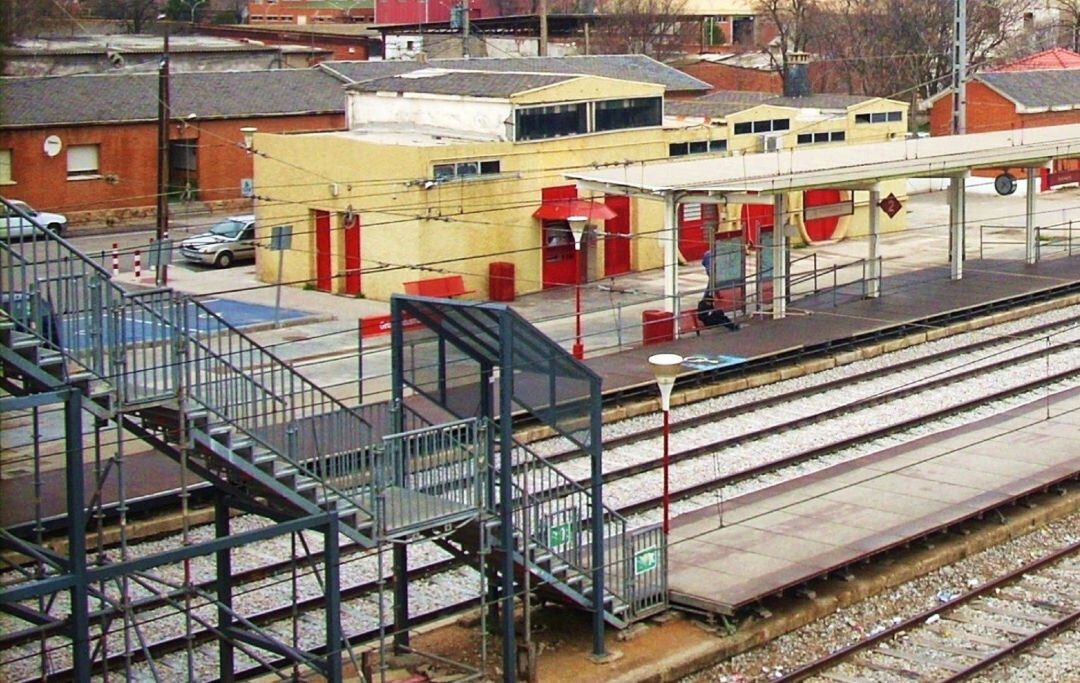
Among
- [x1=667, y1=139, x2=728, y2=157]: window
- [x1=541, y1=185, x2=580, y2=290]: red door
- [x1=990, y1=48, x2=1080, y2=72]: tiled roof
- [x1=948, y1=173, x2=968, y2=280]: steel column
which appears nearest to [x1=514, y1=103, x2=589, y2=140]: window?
[x1=541, y1=185, x2=580, y2=290]: red door

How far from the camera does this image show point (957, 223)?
30062mm

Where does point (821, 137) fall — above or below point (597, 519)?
above

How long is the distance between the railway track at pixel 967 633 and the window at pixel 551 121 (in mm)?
17356

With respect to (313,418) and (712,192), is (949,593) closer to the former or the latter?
(313,418)

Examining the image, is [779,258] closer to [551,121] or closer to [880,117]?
[551,121]

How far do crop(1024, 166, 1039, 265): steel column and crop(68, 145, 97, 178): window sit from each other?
2086 centimetres

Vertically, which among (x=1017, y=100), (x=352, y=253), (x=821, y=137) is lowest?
(x=352, y=253)

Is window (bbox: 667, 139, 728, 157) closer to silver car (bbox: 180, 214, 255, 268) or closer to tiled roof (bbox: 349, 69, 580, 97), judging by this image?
tiled roof (bbox: 349, 69, 580, 97)

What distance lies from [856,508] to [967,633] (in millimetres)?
2554

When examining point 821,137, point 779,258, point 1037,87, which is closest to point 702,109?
point 821,137

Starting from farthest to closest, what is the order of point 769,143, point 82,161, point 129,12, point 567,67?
point 129,12 < point 567,67 < point 82,161 < point 769,143

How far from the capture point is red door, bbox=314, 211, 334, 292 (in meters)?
30.9

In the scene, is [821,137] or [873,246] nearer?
[873,246]

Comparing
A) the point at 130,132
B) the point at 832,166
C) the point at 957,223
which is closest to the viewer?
the point at 832,166
